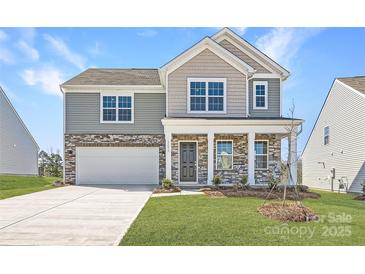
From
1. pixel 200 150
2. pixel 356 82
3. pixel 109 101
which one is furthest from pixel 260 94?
pixel 109 101

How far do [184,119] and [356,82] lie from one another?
9.81m

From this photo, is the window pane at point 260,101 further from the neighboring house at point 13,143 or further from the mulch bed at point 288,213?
the neighboring house at point 13,143

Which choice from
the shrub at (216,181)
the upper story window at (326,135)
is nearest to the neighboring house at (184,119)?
the shrub at (216,181)

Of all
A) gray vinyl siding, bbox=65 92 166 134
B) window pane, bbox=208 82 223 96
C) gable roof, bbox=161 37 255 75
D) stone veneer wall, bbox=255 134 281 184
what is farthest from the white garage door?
stone veneer wall, bbox=255 134 281 184

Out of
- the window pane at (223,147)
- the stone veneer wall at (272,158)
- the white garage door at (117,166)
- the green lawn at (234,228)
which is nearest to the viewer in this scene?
the green lawn at (234,228)

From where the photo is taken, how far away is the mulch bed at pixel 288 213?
786 centimetres

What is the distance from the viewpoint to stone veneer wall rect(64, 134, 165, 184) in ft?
59.8

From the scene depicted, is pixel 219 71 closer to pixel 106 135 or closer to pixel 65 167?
pixel 106 135

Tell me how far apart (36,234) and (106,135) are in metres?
11.9

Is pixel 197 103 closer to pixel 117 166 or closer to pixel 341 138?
pixel 117 166

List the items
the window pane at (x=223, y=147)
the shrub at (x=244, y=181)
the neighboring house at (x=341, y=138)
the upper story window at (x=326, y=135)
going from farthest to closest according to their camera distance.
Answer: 1. the upper story window at (x=326, y=135)
2. the neighboring house at (x=341, y=138)
3. the window pane at (x=223, y=147)
4. the shrub at (x=244, y=181)

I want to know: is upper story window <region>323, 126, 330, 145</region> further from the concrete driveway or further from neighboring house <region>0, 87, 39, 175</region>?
neighboring house <region>0, 87, 39, 175</region>

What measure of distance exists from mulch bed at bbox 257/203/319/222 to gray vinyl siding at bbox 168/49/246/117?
795 cm

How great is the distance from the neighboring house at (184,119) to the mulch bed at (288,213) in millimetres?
6187
